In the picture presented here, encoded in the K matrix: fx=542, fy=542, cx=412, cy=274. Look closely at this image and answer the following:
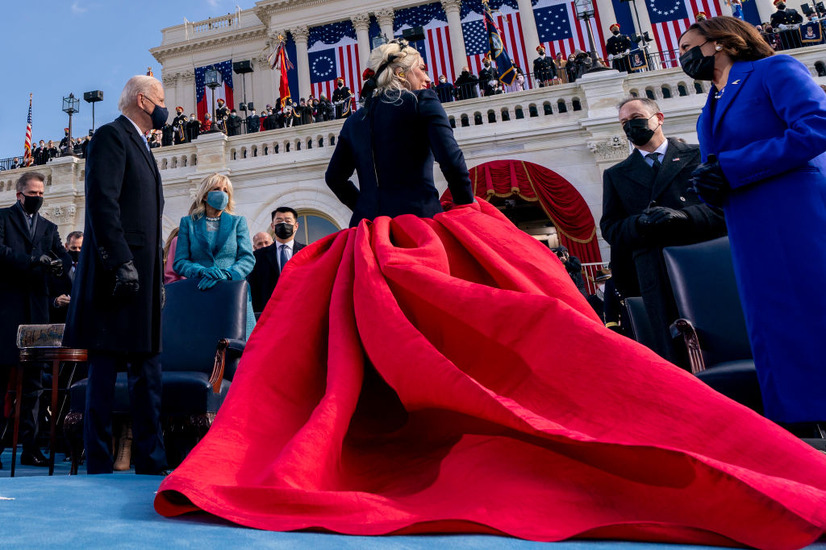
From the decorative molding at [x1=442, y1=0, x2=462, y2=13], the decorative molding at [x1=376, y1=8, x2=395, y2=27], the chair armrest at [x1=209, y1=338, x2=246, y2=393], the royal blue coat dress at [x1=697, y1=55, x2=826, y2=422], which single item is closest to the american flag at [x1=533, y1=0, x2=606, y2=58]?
the decorative molding at [x1=442, y1=0, x2=462, y2=13]

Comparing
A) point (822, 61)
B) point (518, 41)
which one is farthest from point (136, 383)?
point (518, 41)

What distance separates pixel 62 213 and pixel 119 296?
1166cm

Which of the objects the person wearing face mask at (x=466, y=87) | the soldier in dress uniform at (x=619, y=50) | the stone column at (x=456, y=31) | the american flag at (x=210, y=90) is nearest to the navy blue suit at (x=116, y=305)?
the person wearing face mask at (x=466, y=87)

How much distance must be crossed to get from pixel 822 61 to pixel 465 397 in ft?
39.9

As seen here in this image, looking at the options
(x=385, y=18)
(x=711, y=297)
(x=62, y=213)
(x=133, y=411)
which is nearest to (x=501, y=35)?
(x=385, y=18)

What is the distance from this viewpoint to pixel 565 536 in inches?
32.1

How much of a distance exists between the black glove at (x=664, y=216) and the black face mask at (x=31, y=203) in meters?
3.79

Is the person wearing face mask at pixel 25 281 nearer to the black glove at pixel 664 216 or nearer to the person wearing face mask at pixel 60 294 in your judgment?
the person wearing face mask at pixel 60 294

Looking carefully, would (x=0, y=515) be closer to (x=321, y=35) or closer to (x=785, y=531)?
(x=785, y=531)

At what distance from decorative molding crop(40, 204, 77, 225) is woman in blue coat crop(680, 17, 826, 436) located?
13.0 meters

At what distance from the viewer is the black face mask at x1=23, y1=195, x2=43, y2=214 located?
3.68 metres

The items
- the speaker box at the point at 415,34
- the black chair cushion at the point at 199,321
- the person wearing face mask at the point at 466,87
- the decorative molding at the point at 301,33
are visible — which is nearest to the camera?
the black chair cushion at the point at 199,321

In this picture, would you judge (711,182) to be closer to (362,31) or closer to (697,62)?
(697,62)

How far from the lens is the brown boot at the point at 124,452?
→ 9.75ft
